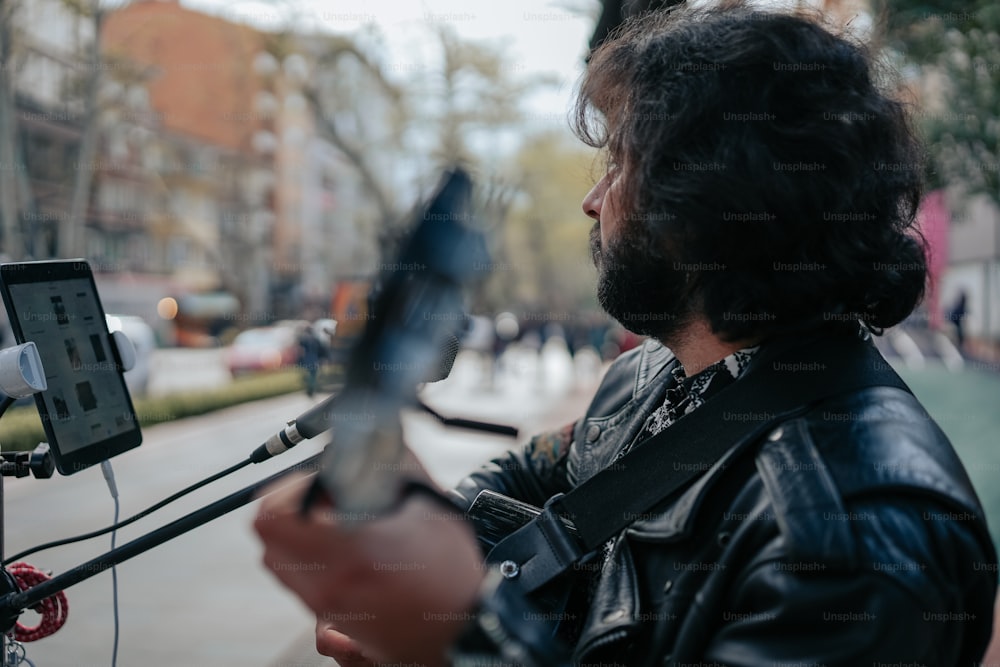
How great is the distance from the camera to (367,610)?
0.87 meters

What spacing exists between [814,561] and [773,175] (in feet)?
1.91

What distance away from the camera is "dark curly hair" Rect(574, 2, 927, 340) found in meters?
1.30

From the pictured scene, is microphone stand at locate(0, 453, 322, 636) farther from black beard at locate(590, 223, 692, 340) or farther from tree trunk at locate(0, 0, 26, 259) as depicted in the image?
tree trunk at locate(0, 0, 26, 259)

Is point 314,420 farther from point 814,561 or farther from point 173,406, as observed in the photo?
point 173,406

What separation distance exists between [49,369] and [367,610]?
1.05 m

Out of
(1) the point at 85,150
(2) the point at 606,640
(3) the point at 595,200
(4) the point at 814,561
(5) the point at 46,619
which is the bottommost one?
(5) the point at 46,619

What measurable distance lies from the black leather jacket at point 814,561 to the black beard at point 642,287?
0.32m

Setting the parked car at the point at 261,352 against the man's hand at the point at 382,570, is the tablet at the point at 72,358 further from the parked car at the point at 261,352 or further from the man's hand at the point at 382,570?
the parked car at the point at 261,352

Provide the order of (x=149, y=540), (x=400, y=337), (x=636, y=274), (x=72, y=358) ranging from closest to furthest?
1. (x=400, y=337)
2. (x=149, y=540)
3. (x=636, y=274)
4. (x=72, y=358)

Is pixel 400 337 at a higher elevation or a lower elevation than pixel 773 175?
lower

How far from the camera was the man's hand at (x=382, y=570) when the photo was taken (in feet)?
2.79

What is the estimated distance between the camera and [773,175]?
1288mm

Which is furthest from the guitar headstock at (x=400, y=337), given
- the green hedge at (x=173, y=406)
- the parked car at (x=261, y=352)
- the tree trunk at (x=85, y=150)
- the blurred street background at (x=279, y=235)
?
the parked car at (x=261, y=352)

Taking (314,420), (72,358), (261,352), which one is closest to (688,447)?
(314,420)
